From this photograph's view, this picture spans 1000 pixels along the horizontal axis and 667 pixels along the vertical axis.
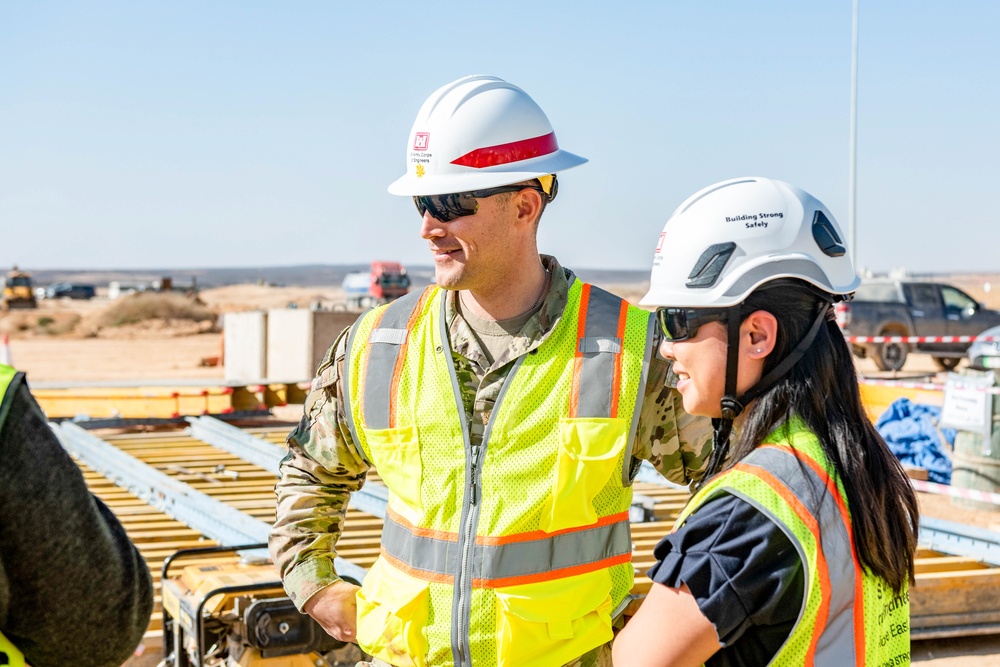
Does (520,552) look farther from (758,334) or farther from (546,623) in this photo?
(758,334)

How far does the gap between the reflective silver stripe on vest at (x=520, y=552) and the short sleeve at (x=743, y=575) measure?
0.92 m

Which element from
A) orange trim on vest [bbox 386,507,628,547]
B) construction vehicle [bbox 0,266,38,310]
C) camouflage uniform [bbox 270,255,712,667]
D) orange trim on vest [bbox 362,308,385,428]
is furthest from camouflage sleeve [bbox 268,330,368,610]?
construction vehicle [bbox 0,266,38,310]

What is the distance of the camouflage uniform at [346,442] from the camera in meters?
2.98

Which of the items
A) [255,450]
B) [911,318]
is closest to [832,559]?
[255,450]

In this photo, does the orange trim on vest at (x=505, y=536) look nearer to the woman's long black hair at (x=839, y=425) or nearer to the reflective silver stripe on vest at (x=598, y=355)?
the reflective silver stripe on vest at (x=598, y=355)

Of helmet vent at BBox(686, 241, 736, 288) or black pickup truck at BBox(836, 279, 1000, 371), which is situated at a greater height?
helmet vent at BBox(686, 241, 736, 288)

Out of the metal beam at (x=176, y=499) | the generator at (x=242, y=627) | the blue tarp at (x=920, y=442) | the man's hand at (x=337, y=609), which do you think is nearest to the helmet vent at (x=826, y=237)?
the man's hand at (x=337, y=609)

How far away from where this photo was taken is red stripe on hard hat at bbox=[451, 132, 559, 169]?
10.1 feet

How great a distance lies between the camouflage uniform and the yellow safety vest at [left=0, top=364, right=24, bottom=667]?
132 cm

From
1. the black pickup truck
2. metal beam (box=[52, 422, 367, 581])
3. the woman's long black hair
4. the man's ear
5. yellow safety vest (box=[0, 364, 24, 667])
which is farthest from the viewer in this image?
the black pickup truck

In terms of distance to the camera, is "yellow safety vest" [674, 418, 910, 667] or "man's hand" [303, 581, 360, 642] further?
"man's hand" [303, 581, 360, 642]

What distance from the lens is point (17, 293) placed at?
62250mm

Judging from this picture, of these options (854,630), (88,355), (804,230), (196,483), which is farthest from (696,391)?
(88,355)

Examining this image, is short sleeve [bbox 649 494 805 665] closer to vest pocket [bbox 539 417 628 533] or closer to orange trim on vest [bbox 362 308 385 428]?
vest pocket [bbox 539 417 628 533]
